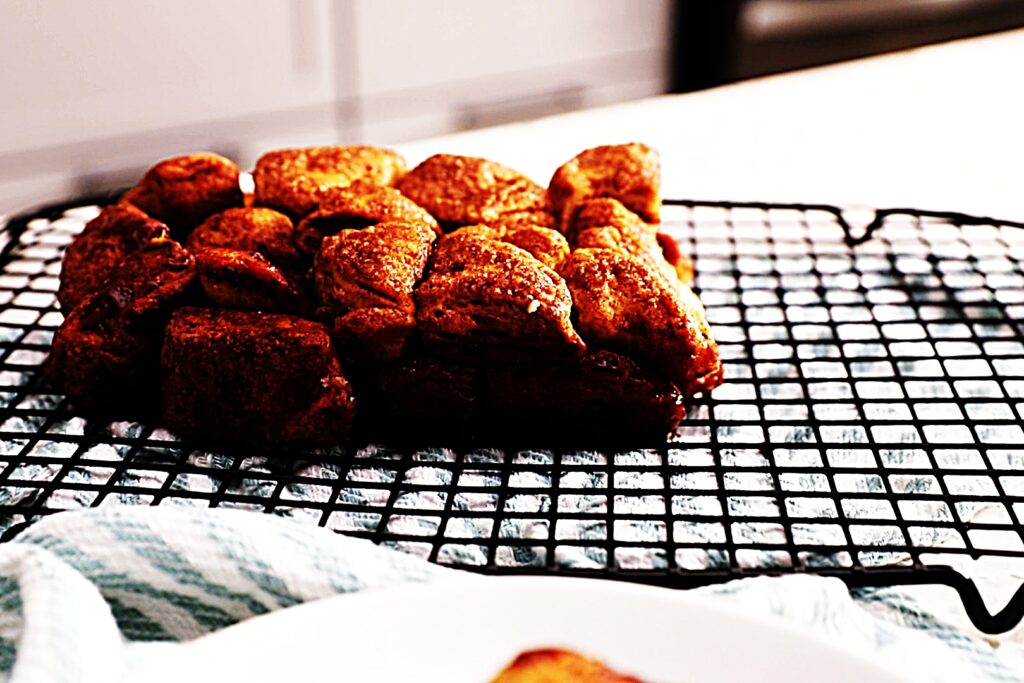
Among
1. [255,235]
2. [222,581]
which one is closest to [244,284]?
[255,235]

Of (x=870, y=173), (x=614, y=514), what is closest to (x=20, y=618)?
(x=614, y=514)

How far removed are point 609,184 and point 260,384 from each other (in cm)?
39

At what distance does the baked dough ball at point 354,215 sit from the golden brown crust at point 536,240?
0.04 meters

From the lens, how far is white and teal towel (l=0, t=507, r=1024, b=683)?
71cm

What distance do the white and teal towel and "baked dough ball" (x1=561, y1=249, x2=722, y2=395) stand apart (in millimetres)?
268

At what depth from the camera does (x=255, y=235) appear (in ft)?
3.38

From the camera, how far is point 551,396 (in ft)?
3.13

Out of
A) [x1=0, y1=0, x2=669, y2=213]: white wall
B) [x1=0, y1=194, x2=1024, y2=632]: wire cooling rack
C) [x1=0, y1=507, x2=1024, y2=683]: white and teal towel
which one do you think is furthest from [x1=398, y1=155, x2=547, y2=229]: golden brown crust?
[x1=0, y1=0, x2=669, y2=213]: white wall

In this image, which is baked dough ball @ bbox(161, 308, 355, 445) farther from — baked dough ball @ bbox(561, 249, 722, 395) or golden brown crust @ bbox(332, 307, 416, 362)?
baked dough ball @ bbox(561, 249, 722, 395)

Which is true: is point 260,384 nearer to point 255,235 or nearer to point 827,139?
point 255,235

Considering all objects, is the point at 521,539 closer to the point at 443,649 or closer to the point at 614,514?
the point at 614,514

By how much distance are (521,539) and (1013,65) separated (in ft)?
6.69

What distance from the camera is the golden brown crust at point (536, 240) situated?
101 cm

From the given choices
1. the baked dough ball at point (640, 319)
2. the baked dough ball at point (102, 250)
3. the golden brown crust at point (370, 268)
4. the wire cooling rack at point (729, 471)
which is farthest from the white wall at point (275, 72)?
the baked dough ball at point (640, 319)
